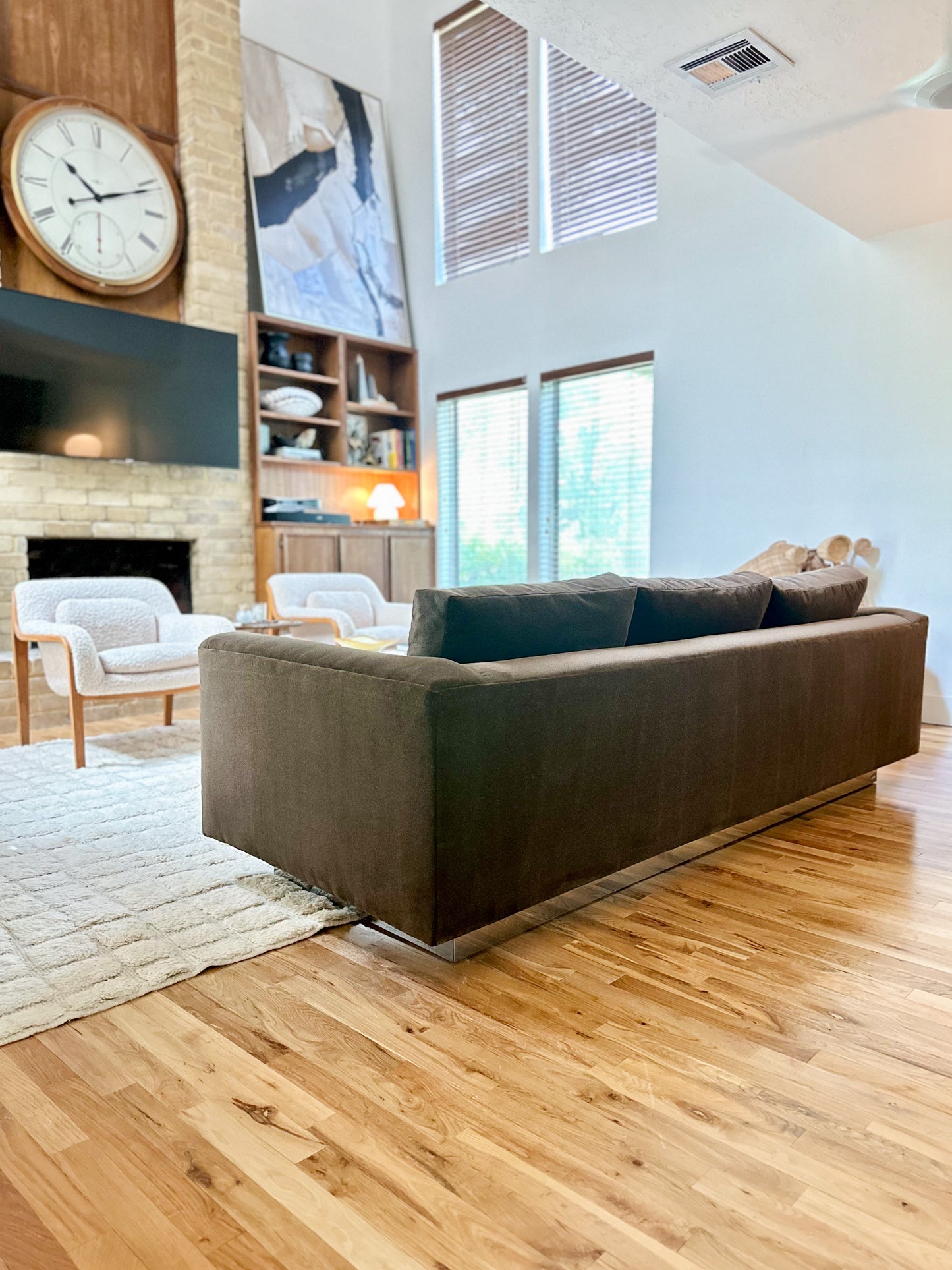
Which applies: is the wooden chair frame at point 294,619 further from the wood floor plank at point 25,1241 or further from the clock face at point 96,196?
the wood floor plank at point 25,1241

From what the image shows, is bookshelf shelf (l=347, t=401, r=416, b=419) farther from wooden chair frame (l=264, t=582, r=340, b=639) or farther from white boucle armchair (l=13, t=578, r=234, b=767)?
white boucle armchair (l=13, t=578, r=234, b=767)

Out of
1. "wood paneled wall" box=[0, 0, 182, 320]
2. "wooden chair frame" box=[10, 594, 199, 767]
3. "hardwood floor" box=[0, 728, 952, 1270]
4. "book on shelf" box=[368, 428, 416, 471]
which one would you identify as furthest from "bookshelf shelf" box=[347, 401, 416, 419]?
"hardwood floor" box=[0, 728, 952, 1270]

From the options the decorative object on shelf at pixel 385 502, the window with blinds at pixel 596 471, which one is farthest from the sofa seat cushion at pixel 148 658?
the decorative object on shelf at pixel 385 502

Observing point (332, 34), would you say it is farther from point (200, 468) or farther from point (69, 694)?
point (69, 694)

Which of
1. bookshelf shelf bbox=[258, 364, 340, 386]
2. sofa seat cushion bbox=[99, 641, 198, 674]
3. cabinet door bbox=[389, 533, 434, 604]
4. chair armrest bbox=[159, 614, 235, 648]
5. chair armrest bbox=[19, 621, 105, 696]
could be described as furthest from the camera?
cabinet door bbox=[389, 533, 434, 604]

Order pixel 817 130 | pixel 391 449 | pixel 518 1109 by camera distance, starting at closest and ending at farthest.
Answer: pixel 518 1109
pixel 817 130
pixel 391 449

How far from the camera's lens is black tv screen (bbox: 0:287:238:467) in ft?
15.7

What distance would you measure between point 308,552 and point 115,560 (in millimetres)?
1208

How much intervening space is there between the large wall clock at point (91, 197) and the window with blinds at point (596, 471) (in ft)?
8.46

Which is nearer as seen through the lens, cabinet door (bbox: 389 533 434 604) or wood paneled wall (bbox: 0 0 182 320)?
wood paneled wall (bbox: 0 0 182 320)

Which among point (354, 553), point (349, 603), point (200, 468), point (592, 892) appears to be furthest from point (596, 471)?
point (592, 892)

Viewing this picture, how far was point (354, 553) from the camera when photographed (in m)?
6.19

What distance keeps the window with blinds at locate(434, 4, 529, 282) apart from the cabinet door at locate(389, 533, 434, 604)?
197 cm

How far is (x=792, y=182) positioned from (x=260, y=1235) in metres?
4.14
